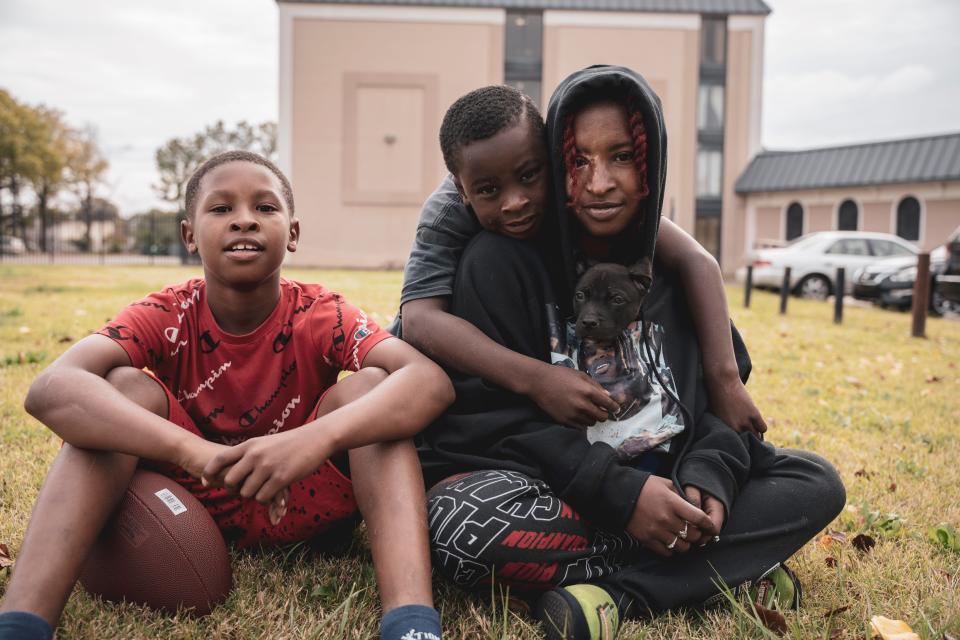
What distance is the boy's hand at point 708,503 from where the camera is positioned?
6.48 ft

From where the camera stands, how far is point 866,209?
84.4ft

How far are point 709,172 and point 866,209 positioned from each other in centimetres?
553

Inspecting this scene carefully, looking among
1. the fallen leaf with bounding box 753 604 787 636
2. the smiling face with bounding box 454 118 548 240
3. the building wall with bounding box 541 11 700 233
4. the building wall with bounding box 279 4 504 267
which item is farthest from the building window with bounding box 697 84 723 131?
the fallen leaf with bounding box 753 604 787 636

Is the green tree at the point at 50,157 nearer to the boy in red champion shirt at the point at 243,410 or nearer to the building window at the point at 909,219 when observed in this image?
the building window at the point at 909,219

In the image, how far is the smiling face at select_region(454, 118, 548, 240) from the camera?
219 centimetres

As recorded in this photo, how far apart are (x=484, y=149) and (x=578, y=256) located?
419 millimetres

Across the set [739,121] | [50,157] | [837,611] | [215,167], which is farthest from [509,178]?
[50,157]

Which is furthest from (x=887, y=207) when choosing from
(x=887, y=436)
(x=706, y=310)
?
(x=706, y=310)

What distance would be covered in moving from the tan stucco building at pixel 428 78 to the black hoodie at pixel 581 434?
25383mm

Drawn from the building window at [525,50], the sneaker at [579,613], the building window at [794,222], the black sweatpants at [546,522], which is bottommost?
the sneaker at [579,613]

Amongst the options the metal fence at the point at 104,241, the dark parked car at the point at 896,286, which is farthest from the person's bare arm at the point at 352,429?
the metal fence at the point at 104,241

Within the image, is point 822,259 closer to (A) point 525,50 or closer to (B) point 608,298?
(B) point 608,298

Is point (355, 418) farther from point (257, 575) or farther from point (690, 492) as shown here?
point (690, 492)

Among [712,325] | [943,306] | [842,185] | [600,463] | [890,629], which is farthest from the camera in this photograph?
[842,185]
